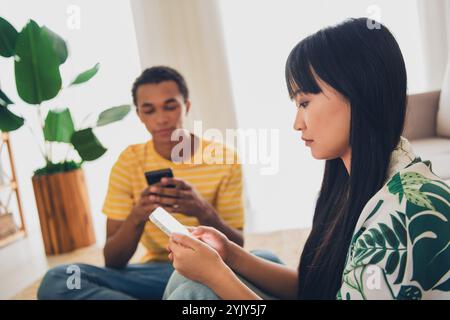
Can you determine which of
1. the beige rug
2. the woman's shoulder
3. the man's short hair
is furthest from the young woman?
the beige rug

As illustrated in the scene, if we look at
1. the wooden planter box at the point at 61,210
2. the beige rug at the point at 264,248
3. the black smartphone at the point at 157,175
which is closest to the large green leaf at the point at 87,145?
the wooden planter box at the point at 61,210

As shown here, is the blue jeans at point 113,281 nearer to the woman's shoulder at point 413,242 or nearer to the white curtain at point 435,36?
the woman's shoulder at point 413,242

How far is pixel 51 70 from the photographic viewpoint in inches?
73.5

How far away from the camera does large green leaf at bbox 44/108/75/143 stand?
2072mm

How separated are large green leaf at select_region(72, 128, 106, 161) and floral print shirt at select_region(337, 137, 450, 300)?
1621mm

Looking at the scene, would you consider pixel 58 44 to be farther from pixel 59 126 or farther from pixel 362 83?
pixel 362 83

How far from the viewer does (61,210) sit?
214 cm

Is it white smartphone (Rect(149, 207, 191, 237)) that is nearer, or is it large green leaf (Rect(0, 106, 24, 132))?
white smartphone (Rect(149, 207, 191, 237))

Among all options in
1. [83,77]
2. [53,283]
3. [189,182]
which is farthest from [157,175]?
[83,77]

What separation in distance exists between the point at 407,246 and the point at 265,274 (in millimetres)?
383

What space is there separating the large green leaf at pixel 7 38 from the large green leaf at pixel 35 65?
73mm

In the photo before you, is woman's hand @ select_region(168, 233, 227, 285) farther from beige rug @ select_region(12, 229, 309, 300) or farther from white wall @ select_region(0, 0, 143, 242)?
white wall @ select_region(0, 0, 143, 242)
